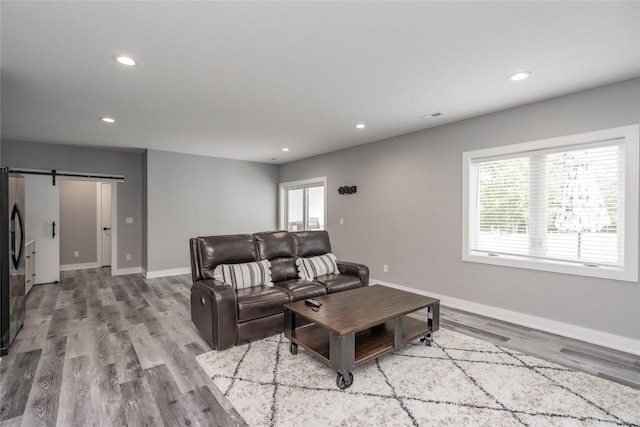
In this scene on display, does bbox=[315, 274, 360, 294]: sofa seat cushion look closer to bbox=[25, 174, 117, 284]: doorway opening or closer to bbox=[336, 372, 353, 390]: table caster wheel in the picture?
bbox=[336, 372, 353, 390]: table caster wheel

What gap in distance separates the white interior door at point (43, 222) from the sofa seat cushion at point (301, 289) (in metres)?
4.81

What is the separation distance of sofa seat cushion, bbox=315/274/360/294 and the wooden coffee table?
1.23 ft

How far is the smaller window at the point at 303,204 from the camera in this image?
6.65 m

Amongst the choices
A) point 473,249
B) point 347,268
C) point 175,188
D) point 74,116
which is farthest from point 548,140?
point 175,188

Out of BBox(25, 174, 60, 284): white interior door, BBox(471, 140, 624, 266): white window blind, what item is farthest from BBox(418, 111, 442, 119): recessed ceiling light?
BBox(25, 174, 60, 284): white interior door

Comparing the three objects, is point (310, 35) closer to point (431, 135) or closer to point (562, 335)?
point (431, 135)

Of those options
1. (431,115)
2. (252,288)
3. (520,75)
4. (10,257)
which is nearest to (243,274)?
(252,288)

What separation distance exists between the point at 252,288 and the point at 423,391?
1917 mm

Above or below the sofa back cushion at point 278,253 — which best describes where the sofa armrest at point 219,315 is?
below

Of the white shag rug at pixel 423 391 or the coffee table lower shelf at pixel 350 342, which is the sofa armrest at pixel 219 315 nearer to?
the white shag rug at pixel 423 391

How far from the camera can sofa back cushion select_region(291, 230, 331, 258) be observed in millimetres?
4152

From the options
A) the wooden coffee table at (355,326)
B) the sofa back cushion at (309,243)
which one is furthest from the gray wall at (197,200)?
the wooden coffee table at (355,326)

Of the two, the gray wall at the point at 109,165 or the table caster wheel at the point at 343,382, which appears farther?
the gray wall at the point at 109,165

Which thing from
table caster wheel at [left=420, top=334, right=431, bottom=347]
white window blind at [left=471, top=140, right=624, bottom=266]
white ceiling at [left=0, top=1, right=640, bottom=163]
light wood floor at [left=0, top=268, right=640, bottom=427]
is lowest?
light wood floor at [left=0, top=268, right=640, bottom=427]
